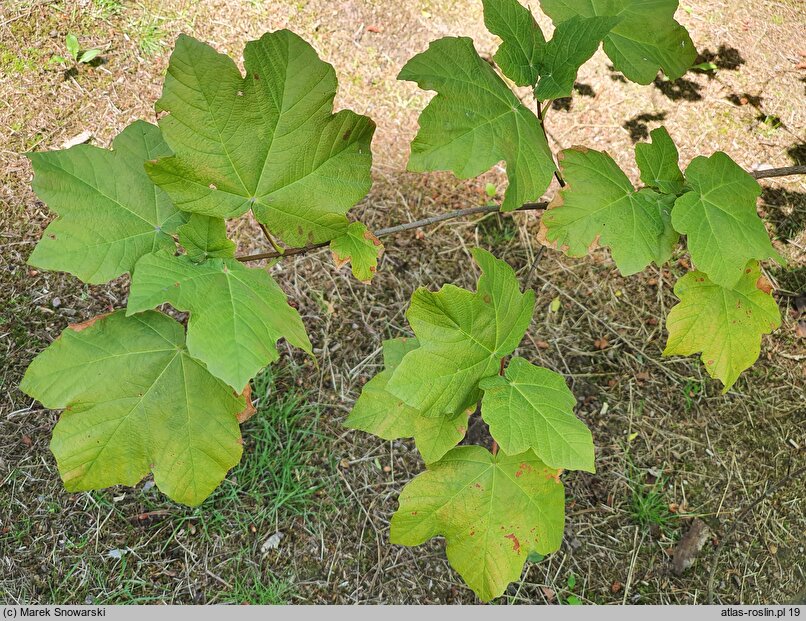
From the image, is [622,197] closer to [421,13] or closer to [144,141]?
[144,141]

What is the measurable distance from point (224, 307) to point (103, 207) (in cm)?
49

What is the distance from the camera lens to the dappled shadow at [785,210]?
10.3 feet

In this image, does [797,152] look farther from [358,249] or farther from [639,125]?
[358,249]

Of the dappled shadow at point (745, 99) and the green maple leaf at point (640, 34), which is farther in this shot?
the dappled shadow at point (745, 99)

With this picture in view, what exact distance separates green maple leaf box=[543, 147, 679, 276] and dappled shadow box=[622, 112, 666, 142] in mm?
1446

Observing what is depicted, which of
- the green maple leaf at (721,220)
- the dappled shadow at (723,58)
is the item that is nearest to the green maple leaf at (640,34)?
the green maple leaf at (721,220)

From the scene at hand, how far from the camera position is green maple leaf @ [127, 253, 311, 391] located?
57.9 inches

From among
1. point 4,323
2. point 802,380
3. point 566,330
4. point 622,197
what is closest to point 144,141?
point 622,197

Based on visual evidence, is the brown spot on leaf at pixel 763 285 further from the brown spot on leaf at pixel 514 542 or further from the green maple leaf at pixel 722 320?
the brown spot on leaf at pixel 514 542

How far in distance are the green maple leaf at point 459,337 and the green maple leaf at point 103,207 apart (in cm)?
76

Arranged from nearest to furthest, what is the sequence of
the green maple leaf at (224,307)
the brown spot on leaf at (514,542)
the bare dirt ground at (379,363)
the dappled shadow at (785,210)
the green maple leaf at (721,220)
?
1. the green maple leaf at (224,307)
2. the green maple leaf at (721,220)
3. the brown spot on leaf at (514,542)
4. the bare dirt ground at (379,363)
5. the dappled shadow at (785,210)

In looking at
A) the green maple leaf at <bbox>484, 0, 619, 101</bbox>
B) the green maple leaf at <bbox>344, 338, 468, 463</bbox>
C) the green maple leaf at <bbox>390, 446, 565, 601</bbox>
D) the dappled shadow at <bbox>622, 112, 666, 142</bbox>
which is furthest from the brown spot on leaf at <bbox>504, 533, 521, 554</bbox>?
the dappled shadow at <bbox>622, 112, 666, 142</bbox>

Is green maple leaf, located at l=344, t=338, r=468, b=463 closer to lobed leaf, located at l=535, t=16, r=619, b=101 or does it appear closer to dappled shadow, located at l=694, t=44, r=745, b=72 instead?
lobed leaf, located at l=535, t=16, r=619, b=101

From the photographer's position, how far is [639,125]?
3.16m
